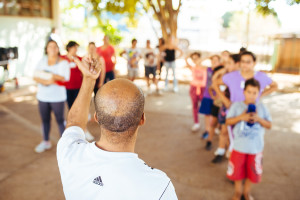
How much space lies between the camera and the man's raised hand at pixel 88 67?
5.09ft

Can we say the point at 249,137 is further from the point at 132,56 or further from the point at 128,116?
the point at 132,56

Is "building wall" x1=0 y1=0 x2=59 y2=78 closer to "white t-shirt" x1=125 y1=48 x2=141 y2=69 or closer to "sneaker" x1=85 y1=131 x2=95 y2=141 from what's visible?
"white t-shirt" x1=125 y1=48 x2=141 y2=69

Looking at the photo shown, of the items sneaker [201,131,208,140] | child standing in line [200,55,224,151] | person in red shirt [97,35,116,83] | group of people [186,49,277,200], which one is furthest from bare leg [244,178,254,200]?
person in red shirt [97,35,116,83]

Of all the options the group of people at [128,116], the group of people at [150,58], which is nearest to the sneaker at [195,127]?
the group of people at [128,116]

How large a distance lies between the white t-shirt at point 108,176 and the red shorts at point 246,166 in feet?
7.42

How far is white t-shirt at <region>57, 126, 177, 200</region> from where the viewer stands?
1156mm

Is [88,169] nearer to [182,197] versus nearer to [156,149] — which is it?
[182,197]

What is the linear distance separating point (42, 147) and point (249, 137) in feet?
11.1

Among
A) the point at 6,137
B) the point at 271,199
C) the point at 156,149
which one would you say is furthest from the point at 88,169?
the point at 6,137

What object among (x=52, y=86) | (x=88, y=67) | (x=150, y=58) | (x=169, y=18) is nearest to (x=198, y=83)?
(x=52, y=86)

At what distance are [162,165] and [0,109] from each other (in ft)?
16.0

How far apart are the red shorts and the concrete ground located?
461 millimetres

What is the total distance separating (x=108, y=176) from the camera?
1190mm

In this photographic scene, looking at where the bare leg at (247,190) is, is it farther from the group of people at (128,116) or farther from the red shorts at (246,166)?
the red shorts at (246,166)
